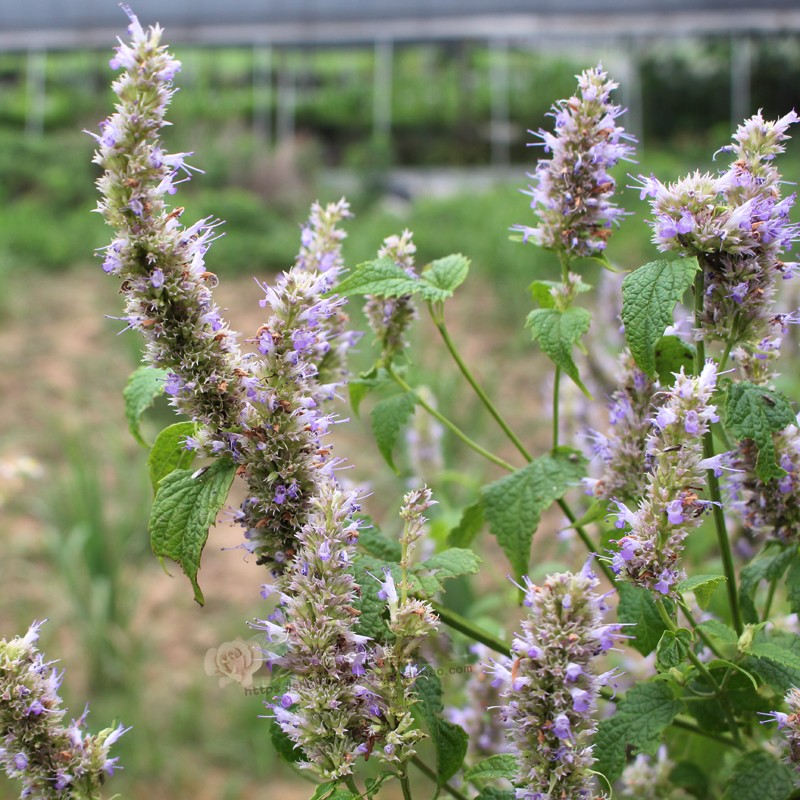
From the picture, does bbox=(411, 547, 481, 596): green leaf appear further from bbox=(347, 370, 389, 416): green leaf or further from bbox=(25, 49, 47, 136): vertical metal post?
bbox=(25, 49, 47, 136): vertical metal post

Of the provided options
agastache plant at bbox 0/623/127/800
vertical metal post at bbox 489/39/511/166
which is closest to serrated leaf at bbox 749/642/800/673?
agastache plant at bbox 0/623/127/800

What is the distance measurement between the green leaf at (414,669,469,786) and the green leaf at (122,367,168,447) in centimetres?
47

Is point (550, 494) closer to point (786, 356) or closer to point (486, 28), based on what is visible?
point (786, 356)

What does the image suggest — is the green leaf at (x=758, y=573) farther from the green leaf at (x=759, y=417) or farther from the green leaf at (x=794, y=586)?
the green leaf at (x=759, y=417)

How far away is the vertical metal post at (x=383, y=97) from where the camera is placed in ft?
51.2

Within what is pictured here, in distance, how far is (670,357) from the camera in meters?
1.21

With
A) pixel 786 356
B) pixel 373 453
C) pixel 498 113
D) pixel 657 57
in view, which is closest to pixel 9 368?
pixel 373 453

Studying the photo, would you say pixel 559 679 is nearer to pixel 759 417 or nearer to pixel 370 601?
pixel 370 601

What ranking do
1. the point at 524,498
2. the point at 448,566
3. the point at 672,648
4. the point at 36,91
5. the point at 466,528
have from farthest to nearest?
the point at 36,91 → the point at 466,528 → the point at 524,498 → the point at 448,566 → the point at 672,648

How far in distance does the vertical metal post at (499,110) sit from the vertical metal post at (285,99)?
3.14 metres

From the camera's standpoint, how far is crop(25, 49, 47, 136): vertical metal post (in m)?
14.2

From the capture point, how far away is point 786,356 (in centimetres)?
394

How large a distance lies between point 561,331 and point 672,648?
42 centimetres

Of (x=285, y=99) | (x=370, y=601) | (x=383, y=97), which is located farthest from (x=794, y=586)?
(x=383, y=97)
